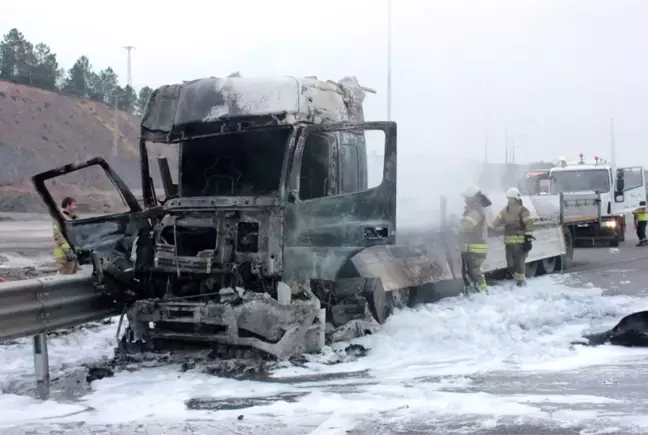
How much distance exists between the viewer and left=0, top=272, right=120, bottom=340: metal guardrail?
535cm

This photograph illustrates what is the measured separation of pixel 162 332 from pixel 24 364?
1.20m

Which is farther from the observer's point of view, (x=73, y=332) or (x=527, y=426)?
(x=73, y=332)

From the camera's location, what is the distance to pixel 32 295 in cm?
561


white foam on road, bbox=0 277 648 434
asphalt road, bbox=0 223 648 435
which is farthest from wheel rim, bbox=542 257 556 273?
asphalt road, bbox=0 223 648 435

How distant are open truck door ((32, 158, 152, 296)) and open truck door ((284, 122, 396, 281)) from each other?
1.57 metres

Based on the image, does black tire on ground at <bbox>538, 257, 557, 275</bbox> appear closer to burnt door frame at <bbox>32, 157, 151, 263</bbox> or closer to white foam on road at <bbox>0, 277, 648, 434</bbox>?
white foam on road at <bbox>0, 277, 648, 434</bbox>

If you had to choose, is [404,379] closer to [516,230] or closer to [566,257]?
[516,230]

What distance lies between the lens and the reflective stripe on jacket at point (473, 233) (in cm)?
973

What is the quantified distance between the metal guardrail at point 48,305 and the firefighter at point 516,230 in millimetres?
6257

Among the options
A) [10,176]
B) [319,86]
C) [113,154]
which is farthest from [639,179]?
[113,154]

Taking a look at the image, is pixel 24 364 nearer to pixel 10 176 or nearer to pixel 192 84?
pixel 192 84

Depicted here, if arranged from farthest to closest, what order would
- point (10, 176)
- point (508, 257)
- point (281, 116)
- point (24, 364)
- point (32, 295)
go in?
point (10, 176)
point (508, 257)
point (281, 116)
point (24, 364)
point (32, 295)

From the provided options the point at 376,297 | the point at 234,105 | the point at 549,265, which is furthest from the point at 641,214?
the point at 234,105

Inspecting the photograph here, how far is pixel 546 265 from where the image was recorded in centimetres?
1414
